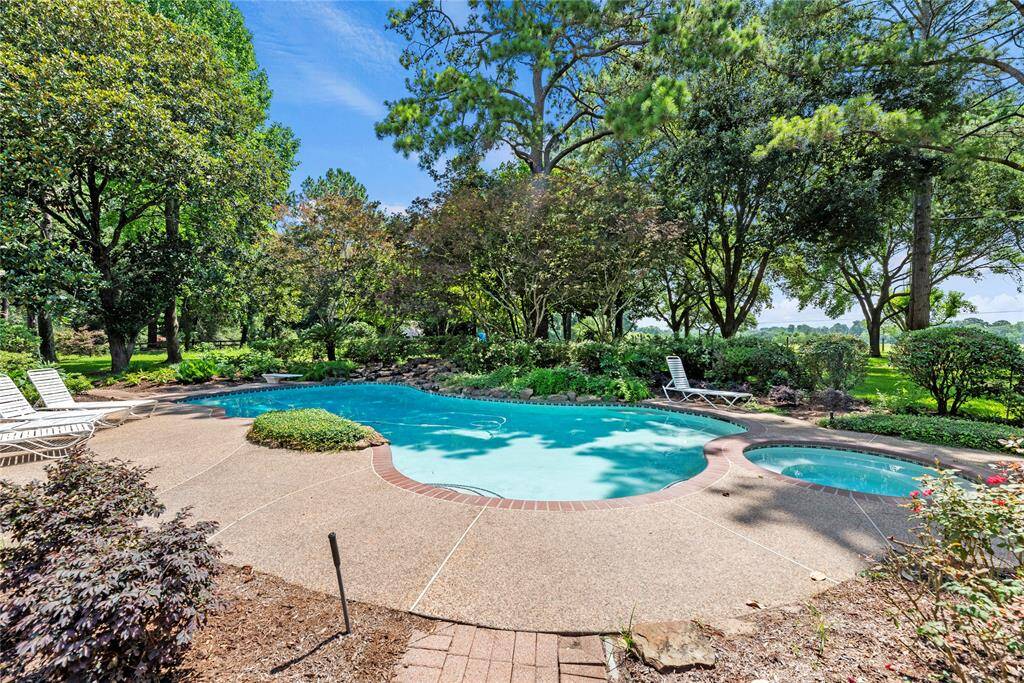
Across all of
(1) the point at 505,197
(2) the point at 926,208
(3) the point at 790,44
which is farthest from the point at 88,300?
(2) the point at 926,208

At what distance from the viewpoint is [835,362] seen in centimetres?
1014

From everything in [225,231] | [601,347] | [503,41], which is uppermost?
[503,41]

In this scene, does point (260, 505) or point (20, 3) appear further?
point (20, 3)

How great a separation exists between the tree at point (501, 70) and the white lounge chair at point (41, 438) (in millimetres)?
12435

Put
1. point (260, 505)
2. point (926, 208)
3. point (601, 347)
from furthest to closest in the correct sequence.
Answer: point (601, 347) < point (926, 208) < point (260, 505)

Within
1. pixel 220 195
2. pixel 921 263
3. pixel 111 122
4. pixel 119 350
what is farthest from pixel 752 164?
pixel 119 350

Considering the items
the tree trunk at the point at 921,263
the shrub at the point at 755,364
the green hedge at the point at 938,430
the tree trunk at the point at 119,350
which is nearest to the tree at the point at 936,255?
the tree trunk at the point at 921,263

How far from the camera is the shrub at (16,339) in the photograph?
35.7 feet

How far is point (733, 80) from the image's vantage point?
13.3 meters

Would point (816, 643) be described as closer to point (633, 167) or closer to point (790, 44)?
point (790, 44)

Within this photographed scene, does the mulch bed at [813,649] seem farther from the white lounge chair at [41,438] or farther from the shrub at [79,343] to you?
the shrub at [79,343]

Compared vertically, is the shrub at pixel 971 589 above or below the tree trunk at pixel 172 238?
below

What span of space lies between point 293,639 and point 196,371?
14404 mm

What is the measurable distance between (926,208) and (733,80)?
22.4ft
